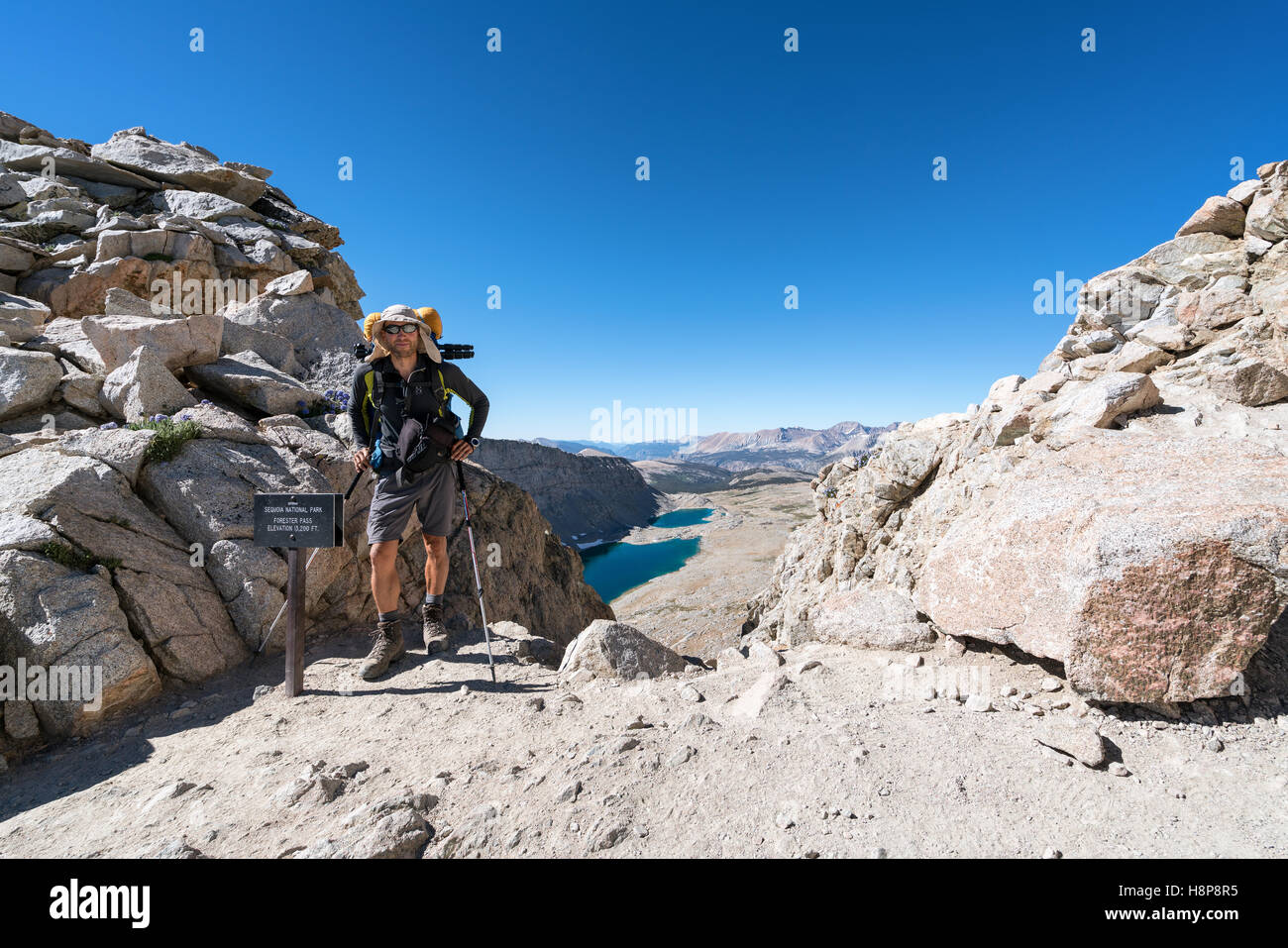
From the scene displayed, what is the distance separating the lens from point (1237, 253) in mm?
11625

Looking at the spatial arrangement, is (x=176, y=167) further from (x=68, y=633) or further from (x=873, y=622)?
(x=873, y=622)

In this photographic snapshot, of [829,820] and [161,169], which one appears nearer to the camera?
[829,820]

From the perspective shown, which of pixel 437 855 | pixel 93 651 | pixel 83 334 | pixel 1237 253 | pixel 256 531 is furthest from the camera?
pixel 1237 253

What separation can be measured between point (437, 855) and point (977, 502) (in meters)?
8.55

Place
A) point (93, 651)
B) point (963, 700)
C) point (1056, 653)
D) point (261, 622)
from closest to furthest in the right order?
1. point (1056, 653)
2. point (963, 700)
3. point (93, 651)
4. point (261, 622)

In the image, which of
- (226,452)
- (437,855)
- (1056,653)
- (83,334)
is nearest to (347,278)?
(83,334)

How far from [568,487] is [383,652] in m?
154

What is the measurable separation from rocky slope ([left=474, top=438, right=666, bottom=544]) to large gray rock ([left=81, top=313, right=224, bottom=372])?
12719 centimetres

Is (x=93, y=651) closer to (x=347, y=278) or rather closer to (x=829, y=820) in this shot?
(x=829, y=820)

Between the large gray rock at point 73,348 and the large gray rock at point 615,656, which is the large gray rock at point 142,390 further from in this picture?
the large gray rock at point 615,656

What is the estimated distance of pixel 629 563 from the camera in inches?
4801

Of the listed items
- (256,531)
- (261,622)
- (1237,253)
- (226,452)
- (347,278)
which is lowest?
(261,622)
